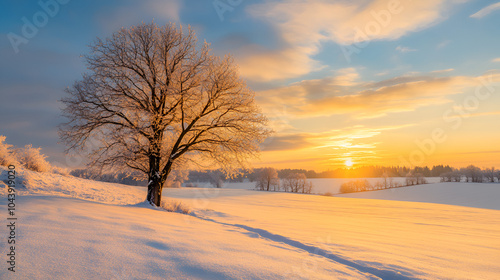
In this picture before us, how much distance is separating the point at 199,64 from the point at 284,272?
12.1 meters

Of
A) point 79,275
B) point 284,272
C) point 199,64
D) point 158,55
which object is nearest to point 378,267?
point 284,272

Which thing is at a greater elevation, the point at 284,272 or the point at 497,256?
the point at 284,272

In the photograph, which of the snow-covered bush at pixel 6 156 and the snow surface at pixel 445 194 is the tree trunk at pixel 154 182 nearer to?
the snow-covered bush at pixel 6 156

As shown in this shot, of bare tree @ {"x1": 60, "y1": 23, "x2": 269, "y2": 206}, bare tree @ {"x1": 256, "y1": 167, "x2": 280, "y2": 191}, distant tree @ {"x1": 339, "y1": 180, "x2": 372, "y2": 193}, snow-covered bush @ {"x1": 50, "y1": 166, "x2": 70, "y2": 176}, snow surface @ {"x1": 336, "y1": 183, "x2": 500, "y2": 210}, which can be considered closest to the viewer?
bare tree @ {"x1": 60, "y1": 23, "x2": 269, "y2": 206}

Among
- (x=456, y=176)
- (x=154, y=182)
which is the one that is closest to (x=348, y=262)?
(x=154, y=182)

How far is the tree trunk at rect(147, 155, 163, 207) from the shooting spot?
13.8 meters

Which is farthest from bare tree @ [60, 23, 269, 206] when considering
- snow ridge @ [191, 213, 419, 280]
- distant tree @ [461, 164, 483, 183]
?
distant tree @ [461, 164, 483, 183]

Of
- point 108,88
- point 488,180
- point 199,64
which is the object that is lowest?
point 488,180

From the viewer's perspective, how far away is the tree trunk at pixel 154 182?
45.2 ft

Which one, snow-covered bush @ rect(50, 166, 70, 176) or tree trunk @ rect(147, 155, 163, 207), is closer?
tree trunk @ rect(147, 155, 163, 207)

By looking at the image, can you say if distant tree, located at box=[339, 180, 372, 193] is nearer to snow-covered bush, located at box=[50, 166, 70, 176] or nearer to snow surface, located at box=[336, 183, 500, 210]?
snow surface, located at box=[336, 183, 500, 210]

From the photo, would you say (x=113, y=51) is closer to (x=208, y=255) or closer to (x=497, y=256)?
(x=208, y=255)

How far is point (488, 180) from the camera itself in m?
101

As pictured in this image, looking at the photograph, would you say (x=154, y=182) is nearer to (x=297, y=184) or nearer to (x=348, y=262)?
(x=348, y=262)
